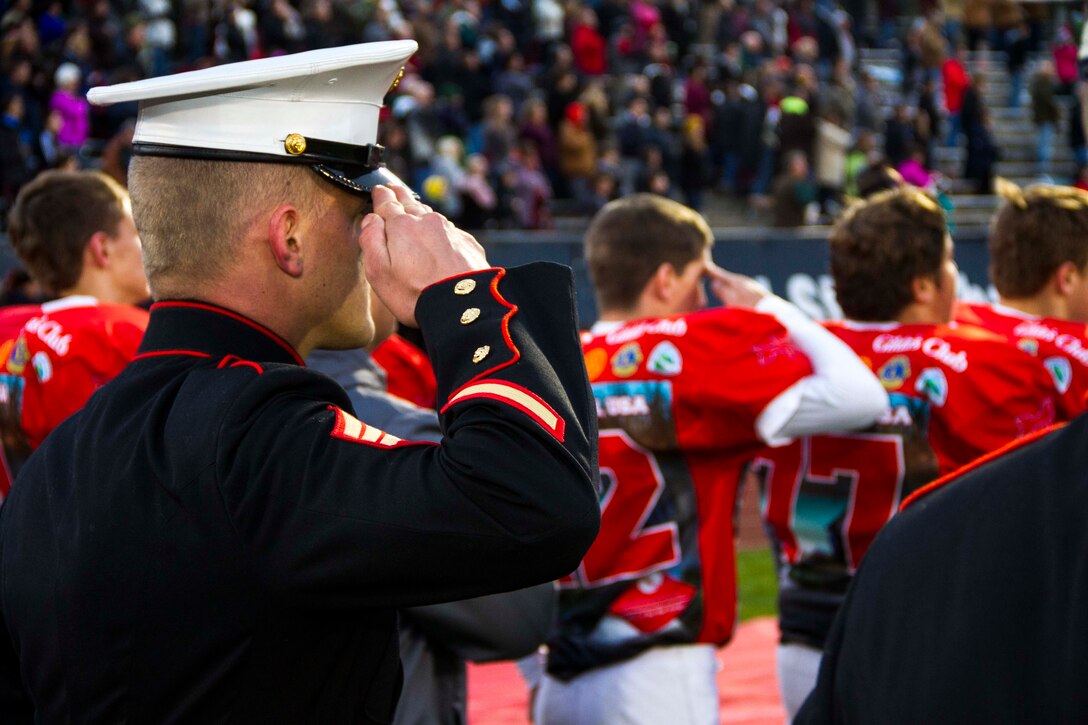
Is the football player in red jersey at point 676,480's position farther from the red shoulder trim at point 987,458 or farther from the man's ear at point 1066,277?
the red shoulder trim at point 987,458

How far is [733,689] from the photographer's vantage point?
611 cm

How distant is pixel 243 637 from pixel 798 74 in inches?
746

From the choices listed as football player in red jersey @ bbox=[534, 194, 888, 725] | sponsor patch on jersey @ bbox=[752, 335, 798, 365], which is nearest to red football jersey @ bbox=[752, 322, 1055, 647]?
football player in red jersey @ bbox=[534, 194, 888, 725]

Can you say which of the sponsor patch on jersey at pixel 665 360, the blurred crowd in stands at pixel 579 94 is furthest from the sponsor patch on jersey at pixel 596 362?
the blurred crowd in stands at pixel 579 94

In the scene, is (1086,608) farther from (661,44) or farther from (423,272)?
(661,44)

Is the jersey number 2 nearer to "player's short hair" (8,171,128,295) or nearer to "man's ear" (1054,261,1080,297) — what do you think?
"man's ear" (1054,261,1080,297)

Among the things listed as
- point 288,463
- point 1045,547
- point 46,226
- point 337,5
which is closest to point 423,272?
point 288,463

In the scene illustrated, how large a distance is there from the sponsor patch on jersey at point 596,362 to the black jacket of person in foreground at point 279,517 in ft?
6.16

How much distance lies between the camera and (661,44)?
2019 centimetres

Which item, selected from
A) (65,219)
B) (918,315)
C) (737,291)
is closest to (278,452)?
(737,291)

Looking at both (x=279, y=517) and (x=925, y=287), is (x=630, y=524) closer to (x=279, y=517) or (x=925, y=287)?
(x=925, y=287)

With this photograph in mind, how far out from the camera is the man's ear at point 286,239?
5.80ft

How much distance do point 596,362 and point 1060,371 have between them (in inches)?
49.7

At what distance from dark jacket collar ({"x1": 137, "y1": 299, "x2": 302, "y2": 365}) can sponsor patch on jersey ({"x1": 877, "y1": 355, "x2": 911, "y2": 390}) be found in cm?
219
